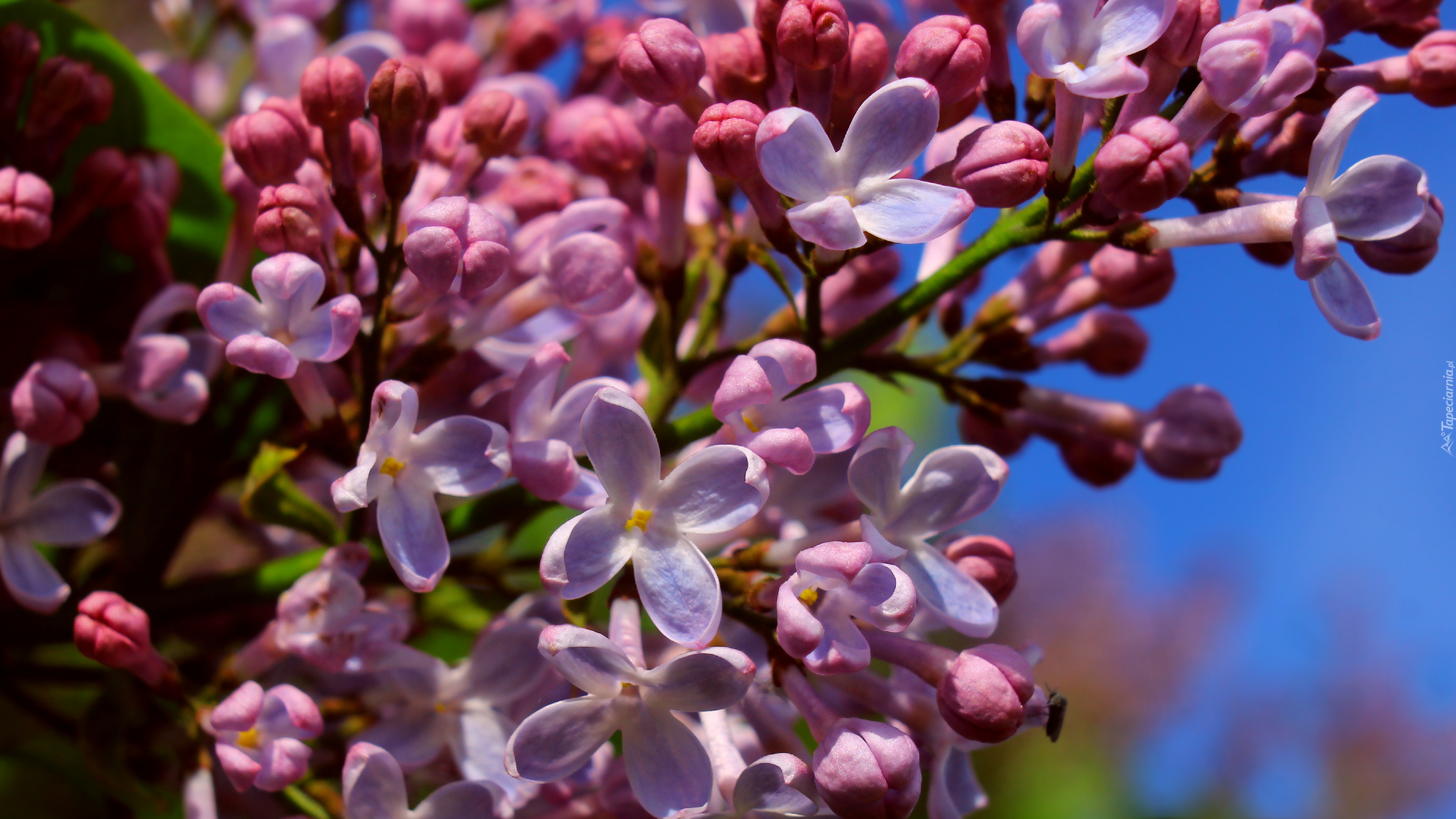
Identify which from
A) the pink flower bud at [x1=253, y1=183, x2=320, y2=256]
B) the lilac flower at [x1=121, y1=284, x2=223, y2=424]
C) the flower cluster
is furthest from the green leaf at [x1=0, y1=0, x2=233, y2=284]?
the pink flower bud at [x1=253, y1=183, x2=320, y2=256]

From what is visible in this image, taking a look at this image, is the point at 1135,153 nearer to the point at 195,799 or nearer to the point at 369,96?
the point at 369,96

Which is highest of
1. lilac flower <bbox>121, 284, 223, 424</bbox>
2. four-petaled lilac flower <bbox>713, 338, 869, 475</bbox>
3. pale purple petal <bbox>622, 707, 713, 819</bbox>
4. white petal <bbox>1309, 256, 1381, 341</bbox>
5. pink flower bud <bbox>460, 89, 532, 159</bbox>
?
white petal <bbox>1309, 256, 1381, 341</bbox>

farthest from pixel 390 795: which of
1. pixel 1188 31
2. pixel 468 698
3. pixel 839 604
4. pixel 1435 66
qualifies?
pixel 1435 66

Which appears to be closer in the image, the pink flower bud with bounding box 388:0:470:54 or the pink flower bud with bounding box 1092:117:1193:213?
Result: the pink flower bud with bounding box 1092:117:1193:213

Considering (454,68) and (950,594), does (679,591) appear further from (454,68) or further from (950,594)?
(454,68)

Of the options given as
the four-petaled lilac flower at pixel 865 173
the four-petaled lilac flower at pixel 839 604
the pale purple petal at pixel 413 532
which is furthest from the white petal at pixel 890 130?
the pale purple petal at pixel 413 532

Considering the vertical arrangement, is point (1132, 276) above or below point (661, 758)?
above

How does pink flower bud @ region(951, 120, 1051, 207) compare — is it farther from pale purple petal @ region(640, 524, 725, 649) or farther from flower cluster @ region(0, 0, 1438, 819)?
pale purple petal @ region(640, 524, 725, 649)
